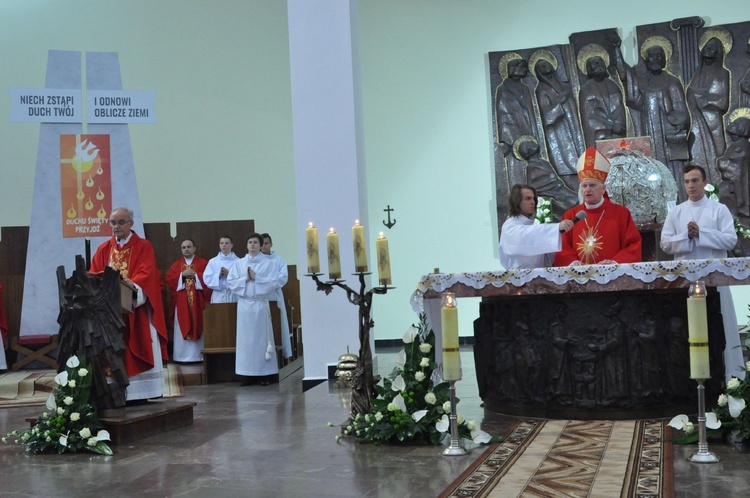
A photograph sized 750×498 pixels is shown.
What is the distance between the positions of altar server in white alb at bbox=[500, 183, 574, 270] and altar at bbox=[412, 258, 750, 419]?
391 mm

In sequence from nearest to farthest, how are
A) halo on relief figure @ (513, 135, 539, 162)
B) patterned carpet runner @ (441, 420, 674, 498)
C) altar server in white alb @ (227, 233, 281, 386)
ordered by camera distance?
patterned carpet runner @ (441, 420, 674, 498) < altar server in white alb @ (227, 233, 281, 386) < halo on relief figure @ (513, 135, 539, 162)

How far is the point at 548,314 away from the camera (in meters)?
5.78

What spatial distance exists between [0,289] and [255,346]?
3910 millimetres

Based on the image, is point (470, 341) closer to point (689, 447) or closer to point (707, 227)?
point (707, 227)

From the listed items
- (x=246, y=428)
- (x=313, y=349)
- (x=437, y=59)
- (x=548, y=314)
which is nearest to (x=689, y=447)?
(x=548, y=314)

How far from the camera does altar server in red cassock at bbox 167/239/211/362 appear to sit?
11.4m

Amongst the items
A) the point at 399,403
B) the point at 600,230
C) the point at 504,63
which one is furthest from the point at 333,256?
the point at 504,63

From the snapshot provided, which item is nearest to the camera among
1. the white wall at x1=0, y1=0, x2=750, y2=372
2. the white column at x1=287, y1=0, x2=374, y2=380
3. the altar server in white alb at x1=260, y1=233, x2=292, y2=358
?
the white column at x1=287, y1=0, x2=374, y2=380

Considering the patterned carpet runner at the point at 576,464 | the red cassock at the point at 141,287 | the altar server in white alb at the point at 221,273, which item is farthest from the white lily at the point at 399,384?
the altar server in white alb at the point at 221,273

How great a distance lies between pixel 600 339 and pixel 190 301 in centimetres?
700

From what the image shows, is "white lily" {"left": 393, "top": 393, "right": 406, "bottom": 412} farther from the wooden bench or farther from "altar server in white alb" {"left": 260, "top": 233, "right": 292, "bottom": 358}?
the wooden bench

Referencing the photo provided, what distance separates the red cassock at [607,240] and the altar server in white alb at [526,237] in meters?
0.19

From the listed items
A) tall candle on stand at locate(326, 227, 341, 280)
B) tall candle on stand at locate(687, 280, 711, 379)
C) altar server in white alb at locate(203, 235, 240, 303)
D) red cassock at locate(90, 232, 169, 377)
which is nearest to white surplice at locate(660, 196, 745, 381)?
tall candle on stand at locate(687, 280, 711, 379)

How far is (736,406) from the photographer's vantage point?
465 cm
